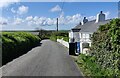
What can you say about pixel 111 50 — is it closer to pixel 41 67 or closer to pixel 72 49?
pixel 41 67

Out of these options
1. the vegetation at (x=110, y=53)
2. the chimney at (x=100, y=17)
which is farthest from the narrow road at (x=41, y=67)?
the chimney at (x=100, y=17)


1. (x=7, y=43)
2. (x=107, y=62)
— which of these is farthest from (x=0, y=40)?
(x=107, y=62)

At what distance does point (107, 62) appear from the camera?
13586 mm

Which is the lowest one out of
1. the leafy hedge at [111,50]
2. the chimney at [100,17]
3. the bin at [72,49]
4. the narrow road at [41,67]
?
the narrow road at [41,67]

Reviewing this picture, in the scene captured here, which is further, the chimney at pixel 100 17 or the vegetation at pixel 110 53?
the chimney at pixel 100 17

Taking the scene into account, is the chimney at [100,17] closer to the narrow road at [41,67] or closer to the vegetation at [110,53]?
the narrow road at [41,67]

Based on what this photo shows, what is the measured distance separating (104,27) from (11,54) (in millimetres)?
11302

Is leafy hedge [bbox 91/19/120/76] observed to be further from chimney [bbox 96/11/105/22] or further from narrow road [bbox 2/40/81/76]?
chimney [bbox 96/11/105/22]

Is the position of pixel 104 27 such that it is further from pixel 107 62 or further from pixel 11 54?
pixel 11 54

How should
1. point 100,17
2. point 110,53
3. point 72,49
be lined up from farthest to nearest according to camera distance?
point 100,17 < point 72,49 < point 110,53

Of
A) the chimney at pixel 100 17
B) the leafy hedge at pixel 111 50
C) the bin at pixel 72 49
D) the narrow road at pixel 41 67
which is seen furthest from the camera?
the chimney at pixel 100 17

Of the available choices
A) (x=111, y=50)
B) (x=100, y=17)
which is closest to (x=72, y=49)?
(x=111, y=50)

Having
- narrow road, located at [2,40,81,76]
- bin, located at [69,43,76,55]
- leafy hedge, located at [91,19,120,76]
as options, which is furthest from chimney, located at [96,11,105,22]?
leafy hedge, located at [91,19,120,76]

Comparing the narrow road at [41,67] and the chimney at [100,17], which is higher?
the chimney at [100,17]
